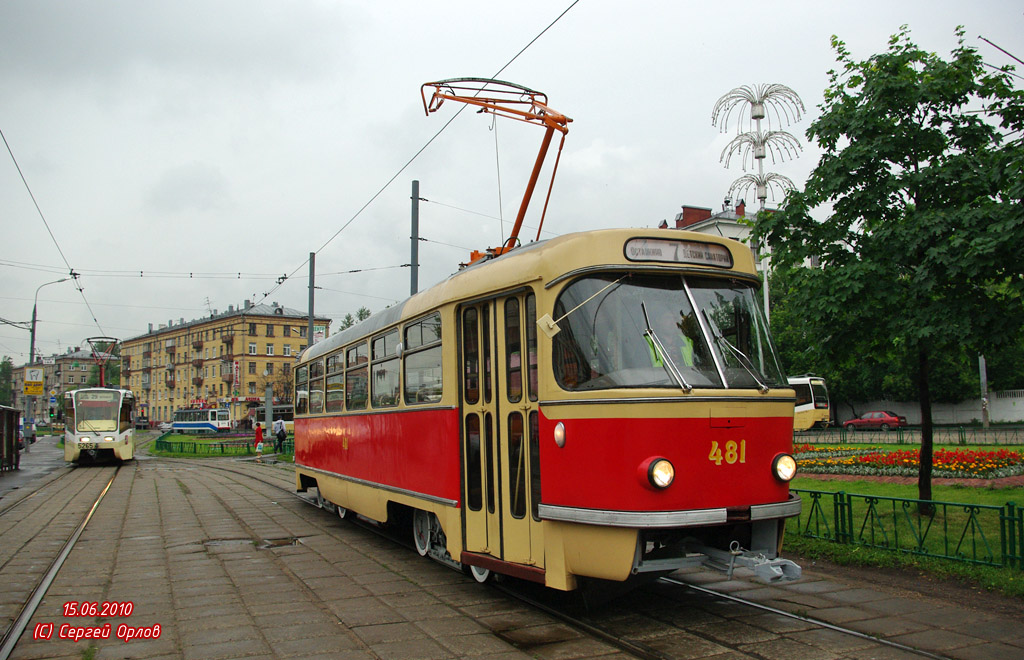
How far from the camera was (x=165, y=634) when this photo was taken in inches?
255

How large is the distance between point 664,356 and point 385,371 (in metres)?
4.77

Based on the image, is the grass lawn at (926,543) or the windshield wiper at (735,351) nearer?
the windshield wiper at (735,351)

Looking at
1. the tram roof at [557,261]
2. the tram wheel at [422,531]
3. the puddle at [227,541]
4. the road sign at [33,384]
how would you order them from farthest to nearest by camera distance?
the road sign at [33,384], the puddle at [227,541], the tram wheel at [422,531], the tram roof at [557,261]

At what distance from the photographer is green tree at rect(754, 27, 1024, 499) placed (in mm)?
8328

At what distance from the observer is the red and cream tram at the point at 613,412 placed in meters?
5.68

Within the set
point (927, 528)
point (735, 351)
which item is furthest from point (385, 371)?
point (927, 528)

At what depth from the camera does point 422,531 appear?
9.12 m

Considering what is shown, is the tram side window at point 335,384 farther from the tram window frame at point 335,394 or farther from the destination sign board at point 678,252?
the destination sign board at point 678,252

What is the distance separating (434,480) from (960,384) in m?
41.8

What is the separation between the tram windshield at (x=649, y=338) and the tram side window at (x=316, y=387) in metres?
8.22

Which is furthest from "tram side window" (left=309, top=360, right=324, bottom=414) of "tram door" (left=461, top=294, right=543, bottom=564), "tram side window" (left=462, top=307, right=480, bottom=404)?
"tram door" (left=461, top=294, right=543, bottom=564)

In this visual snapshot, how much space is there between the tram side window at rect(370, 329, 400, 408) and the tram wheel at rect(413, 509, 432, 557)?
1338mm

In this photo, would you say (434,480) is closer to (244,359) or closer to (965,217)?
(965,217)

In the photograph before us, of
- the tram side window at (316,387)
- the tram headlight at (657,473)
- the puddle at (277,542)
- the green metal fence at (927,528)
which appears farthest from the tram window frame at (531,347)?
the tram side window at (316,387)
